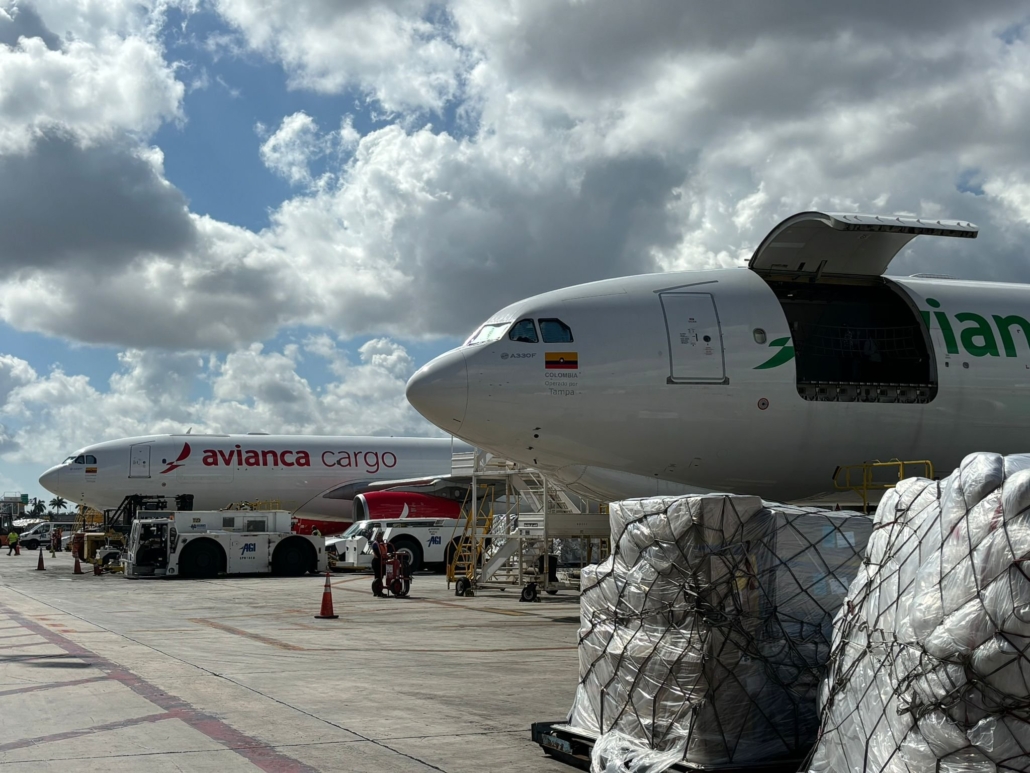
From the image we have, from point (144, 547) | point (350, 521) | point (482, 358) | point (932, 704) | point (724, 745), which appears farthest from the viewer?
point (350, 521)

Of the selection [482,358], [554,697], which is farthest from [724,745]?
[482,358]

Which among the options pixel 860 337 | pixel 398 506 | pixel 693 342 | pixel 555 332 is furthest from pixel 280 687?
pixel 398 506

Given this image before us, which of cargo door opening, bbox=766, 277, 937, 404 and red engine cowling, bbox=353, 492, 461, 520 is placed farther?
red engine cowling, bbox=353, 492, 461, 520

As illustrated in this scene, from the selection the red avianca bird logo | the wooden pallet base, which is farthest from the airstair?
the red avianca bird logo

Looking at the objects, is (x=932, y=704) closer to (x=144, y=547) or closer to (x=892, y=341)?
(x=892, y=341)

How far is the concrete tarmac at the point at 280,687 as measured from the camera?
6879 mm

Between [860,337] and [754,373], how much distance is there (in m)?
2.26

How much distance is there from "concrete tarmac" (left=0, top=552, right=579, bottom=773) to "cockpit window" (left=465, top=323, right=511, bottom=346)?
161 inches

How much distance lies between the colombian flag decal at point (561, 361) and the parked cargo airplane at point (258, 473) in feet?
67.4

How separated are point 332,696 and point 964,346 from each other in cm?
1092

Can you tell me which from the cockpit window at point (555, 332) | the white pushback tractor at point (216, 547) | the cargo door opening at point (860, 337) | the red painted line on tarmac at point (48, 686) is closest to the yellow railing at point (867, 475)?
the cargo door opening at point (860, 337)

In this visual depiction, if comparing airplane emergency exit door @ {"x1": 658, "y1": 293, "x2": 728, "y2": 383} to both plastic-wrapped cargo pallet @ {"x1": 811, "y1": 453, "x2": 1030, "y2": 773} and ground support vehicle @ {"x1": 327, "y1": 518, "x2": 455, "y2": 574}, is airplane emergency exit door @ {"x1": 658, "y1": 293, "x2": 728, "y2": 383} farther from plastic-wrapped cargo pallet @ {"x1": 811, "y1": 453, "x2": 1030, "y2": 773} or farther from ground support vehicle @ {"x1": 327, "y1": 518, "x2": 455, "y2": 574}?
ground support vehicle @ {"x1": 327, "y1": 518, "x2": 455, "y2": 574}

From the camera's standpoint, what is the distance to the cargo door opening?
51.0 feet

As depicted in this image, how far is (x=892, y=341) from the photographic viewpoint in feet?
52.6
